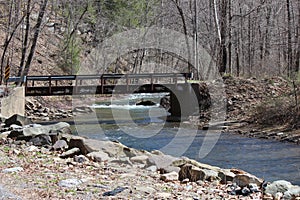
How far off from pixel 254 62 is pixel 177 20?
25.6 ft

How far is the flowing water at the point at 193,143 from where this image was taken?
10559mm

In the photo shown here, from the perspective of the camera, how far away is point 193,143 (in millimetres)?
14336

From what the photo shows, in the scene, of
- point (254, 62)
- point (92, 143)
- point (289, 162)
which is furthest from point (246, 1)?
point (92, 143)

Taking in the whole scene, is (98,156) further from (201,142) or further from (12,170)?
(201,142)

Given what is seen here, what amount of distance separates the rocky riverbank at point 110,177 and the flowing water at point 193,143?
2.74 m

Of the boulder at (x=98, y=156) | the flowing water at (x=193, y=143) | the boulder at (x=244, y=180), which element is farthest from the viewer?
the flowing water at (x=193, y=143)

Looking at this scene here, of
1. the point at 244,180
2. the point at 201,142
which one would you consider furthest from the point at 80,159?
the point at 201,142

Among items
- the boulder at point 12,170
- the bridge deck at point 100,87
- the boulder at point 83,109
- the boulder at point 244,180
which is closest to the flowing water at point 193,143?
the bridge deck at point 100,87

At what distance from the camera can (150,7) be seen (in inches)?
1645

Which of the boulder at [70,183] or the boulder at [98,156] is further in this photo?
the boulder at [98,156]

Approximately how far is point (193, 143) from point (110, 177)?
7829 millimetres

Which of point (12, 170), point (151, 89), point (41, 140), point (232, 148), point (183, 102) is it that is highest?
point (151, 89)

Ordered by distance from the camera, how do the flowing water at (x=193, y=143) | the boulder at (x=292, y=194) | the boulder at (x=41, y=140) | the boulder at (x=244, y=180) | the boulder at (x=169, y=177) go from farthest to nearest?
the flowing water at (x=193, y=143) < the boulder at (x=41, y=140) < the boulder at (x=169, y=177) < the boulder at (x=244, y=180) < the boulder at (x=292, y=194)

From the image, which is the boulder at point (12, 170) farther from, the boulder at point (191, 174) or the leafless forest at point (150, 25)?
the leafless forest at point (150, 25)
